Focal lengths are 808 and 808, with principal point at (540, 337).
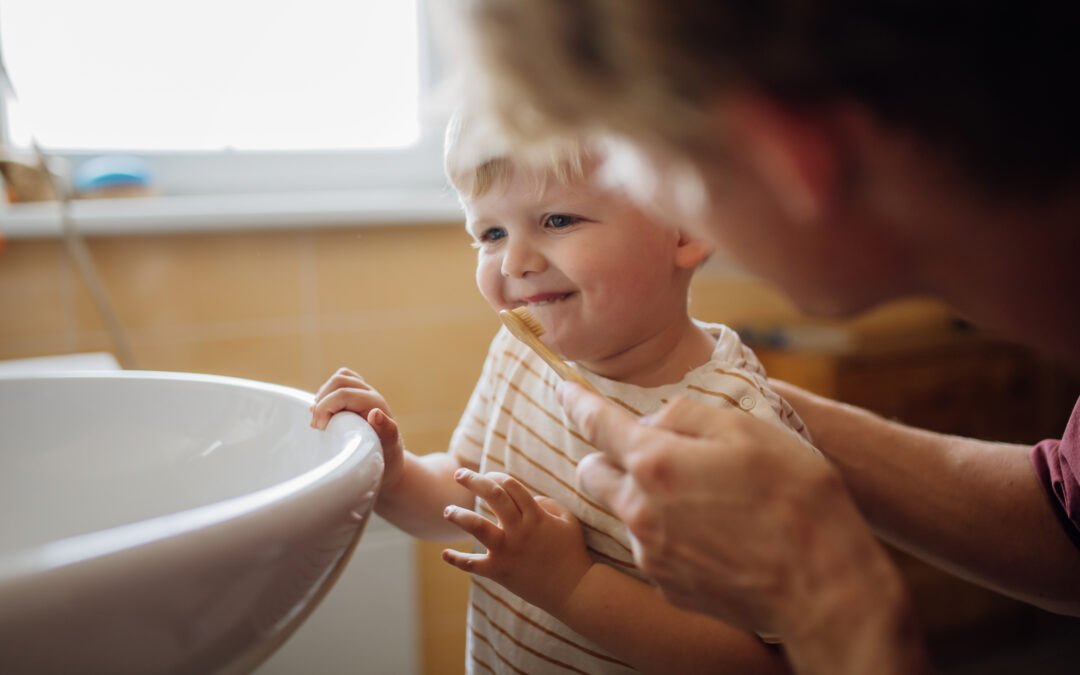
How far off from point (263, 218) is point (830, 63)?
96 cm

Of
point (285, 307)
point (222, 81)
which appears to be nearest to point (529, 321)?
point (285, 307)

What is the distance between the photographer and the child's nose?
562 millimetres

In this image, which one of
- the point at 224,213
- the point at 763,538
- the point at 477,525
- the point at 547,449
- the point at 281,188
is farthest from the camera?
the point at 281,188

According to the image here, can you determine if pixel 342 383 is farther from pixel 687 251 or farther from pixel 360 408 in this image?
pixel 687 251

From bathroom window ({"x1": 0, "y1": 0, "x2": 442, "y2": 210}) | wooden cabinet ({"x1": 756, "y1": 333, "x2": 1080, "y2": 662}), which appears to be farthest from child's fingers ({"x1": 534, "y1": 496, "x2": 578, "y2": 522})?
wooden cabinet ({"x1": 756, "y1": 333, "x2": 1080, "y2": 662})

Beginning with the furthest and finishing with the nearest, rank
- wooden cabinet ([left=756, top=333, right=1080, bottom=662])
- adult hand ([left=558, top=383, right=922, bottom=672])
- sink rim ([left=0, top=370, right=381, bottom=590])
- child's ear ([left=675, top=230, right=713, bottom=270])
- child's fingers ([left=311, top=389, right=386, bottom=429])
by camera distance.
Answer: wooden cabinet ([left=756, top=333, right=1080, bottom=662]), child's ear ([left=675, top=230, right=713, bottom=270]), child's fingers ([left=311, top=389, right=386, bottom=429]), adult hand ([left=558, top=383, right=922, bottom=672]), sink rim ([left=0, top=370, right=381, bottom=590])

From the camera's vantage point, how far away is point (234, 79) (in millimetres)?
1204

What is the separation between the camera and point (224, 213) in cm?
109

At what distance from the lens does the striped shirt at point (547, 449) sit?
1.89 feet

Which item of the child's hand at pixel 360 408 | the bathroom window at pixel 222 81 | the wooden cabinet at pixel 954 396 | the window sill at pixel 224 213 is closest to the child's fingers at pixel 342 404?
the child's hand at pixel 360 408

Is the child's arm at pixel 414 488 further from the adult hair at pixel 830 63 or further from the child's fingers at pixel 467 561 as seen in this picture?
the adult hair at pixel 830 63

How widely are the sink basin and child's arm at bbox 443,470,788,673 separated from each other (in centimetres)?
13

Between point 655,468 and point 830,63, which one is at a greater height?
point 830,63

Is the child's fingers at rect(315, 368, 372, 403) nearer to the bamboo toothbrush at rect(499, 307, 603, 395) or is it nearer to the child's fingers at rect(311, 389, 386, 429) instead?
the child's fingers at rect(311, 389, 386, 429)
